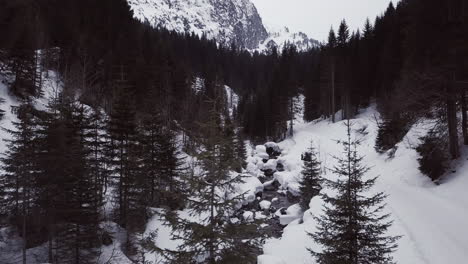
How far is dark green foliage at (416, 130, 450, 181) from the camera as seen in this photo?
1370cm

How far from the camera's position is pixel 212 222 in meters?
6.77

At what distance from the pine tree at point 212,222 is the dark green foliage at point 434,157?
40.5 ft

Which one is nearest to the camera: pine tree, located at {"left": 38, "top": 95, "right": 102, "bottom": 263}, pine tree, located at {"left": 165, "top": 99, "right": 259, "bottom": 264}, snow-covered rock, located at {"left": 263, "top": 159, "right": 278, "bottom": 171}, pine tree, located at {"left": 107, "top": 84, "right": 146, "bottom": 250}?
pine tree, located at {"left": 165, "top": 99, "right": 259, "bottom": 264}

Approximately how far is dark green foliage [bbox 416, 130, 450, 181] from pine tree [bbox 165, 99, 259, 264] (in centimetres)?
1235

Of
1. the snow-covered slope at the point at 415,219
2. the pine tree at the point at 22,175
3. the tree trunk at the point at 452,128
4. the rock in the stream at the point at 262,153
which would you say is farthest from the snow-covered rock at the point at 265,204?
the pine tree at the point at 22,175

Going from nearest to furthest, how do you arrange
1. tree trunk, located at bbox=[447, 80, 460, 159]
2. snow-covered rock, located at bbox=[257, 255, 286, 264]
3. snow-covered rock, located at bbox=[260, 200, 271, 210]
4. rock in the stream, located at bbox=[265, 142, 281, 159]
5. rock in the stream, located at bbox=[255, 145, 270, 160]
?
snow-covered rock, located at bbox=[257, 255, 286, 264]
tree trunk, located at bbox=[447, 80, 460, 159]
snow-covered rock, located at bbox=[260, 200, 271, 210]
rock in the stream, located at bbox=[255, 145, 270, 160]
rock in the stream, located at bbox=[265, 142, 281, 159]

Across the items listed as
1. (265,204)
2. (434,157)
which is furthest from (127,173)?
(434,157)

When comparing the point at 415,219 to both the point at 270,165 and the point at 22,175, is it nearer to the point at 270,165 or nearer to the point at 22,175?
the point at 22,175

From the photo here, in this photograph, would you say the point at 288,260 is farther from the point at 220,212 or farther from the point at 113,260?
the point at 113,260

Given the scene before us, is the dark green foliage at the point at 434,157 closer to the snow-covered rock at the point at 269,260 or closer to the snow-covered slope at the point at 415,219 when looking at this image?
the snow-covered slope at the point at 415,219

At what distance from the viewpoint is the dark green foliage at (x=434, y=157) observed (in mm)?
13703

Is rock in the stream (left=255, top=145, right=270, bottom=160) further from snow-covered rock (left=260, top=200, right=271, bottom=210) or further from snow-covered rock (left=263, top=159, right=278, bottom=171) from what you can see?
snow-covered rock (left=260, top=200, right=271, bottom=210)

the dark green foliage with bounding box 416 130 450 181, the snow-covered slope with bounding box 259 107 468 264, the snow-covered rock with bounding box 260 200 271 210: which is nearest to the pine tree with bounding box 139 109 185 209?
the snow-covered rock with bounding box 260 200 271 210

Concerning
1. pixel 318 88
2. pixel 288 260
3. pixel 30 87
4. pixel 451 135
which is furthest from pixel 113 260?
pixel 318 88
